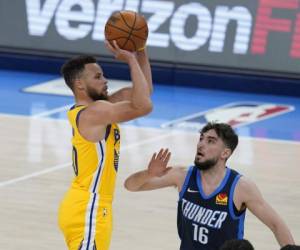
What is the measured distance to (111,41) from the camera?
6.47m

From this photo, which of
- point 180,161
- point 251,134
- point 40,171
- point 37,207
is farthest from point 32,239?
point 251,134

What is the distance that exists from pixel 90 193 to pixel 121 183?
164 inches

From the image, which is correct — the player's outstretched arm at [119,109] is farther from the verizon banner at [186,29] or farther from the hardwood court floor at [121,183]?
the verizon banner at [186,29]

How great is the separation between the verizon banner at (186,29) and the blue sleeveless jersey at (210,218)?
9.68 metres

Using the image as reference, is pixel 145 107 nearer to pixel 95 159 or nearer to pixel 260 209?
pixel 95 159

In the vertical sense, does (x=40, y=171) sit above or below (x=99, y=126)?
below

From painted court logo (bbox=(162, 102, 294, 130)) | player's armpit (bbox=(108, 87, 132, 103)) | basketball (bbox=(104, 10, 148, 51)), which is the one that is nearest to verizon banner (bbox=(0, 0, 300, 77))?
painted court logo (bbox=(162, 102, 294, 130))

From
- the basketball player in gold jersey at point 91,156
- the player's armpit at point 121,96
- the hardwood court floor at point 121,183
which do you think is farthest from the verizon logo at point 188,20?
the basketball player in gold jersey at point 91,156

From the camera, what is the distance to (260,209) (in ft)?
19.3

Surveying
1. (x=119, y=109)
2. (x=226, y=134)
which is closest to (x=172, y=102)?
(x=119, y=109)

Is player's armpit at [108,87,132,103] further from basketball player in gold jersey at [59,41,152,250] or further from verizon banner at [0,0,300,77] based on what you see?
verizon banner at [0,0,300,77]

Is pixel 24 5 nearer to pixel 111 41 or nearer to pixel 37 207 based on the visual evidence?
pixel 37 207

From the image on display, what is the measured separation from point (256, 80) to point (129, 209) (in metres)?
6.52

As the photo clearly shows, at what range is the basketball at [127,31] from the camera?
6441 millimetres
